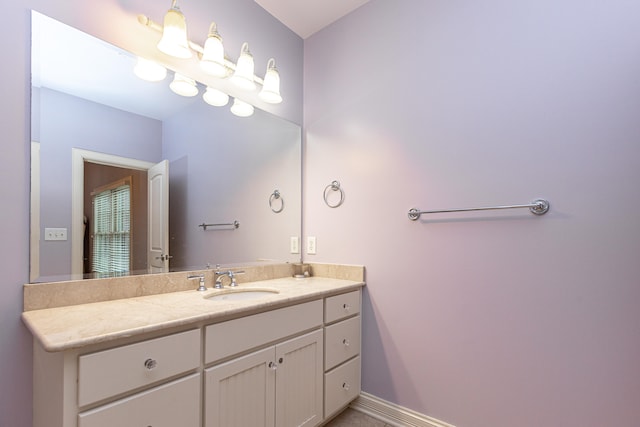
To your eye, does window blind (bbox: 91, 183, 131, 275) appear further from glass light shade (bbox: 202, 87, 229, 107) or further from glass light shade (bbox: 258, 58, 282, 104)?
glass light shade (bbox: 258, 58, 282, 104)

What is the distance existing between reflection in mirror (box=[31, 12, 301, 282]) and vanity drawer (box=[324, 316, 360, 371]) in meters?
0.62

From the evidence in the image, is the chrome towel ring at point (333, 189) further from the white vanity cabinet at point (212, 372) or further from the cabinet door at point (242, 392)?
the cabinet door at point (242, 392)

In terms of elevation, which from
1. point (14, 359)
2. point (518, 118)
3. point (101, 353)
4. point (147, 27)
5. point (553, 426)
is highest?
point (147, 27)

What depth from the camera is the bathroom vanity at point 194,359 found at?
84 cm

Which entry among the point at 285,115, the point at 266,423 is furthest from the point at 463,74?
the point at 266,423

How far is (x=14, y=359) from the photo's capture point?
1.05 meters

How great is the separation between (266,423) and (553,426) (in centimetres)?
116

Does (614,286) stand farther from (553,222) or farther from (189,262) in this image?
(189,262)

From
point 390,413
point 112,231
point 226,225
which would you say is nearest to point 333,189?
point 226,225

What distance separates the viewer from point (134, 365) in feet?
2.98

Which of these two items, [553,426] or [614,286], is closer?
[614,286]

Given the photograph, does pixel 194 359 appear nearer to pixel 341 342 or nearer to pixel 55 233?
pixel 55 233

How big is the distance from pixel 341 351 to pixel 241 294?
0.61 m

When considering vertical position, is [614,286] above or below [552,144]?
below
